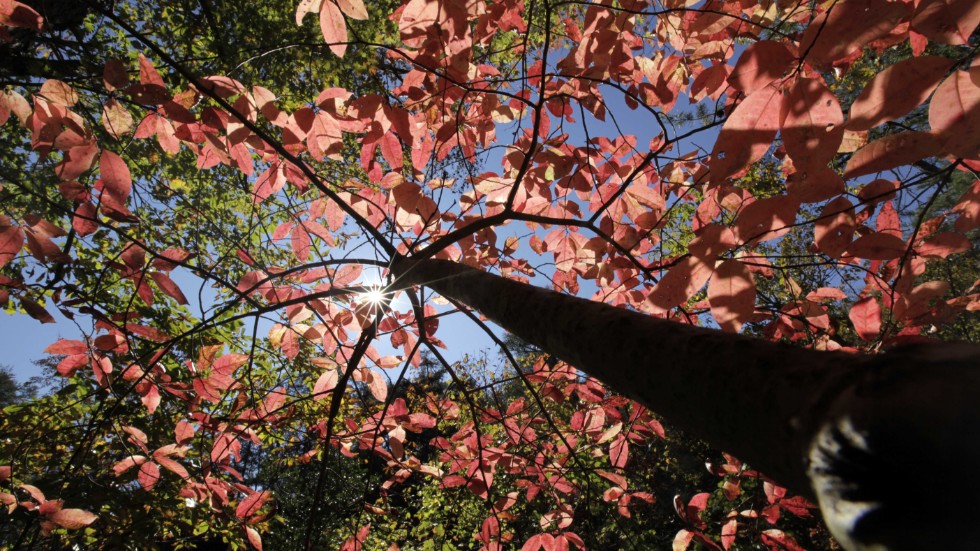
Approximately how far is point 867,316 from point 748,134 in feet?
4.20

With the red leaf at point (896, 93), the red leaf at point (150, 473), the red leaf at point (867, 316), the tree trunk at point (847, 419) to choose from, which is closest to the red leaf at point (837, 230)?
the red leaf at point (896, 93)

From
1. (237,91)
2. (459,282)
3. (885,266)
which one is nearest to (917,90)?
(459,282)

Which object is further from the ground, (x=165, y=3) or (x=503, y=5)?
(x=165, y=3)

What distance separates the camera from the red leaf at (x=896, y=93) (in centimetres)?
72

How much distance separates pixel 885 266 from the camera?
6.01 feet

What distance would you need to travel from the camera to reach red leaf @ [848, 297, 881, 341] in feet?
5.22

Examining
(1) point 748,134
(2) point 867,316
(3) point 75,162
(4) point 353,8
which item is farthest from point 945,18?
(3) point 75,162

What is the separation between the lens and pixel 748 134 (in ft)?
2.70

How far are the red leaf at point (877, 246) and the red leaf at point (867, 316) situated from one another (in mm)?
547

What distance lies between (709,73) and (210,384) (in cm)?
276

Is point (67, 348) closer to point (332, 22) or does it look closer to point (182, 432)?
point (182, 432)

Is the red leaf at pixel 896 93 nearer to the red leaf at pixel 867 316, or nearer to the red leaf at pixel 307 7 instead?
the red leaf at pixel 867 316

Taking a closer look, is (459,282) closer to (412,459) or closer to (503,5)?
(503,5)

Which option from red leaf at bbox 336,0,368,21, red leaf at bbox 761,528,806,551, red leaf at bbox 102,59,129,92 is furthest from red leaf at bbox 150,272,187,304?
red leaf at bbox 761,528,806,551
